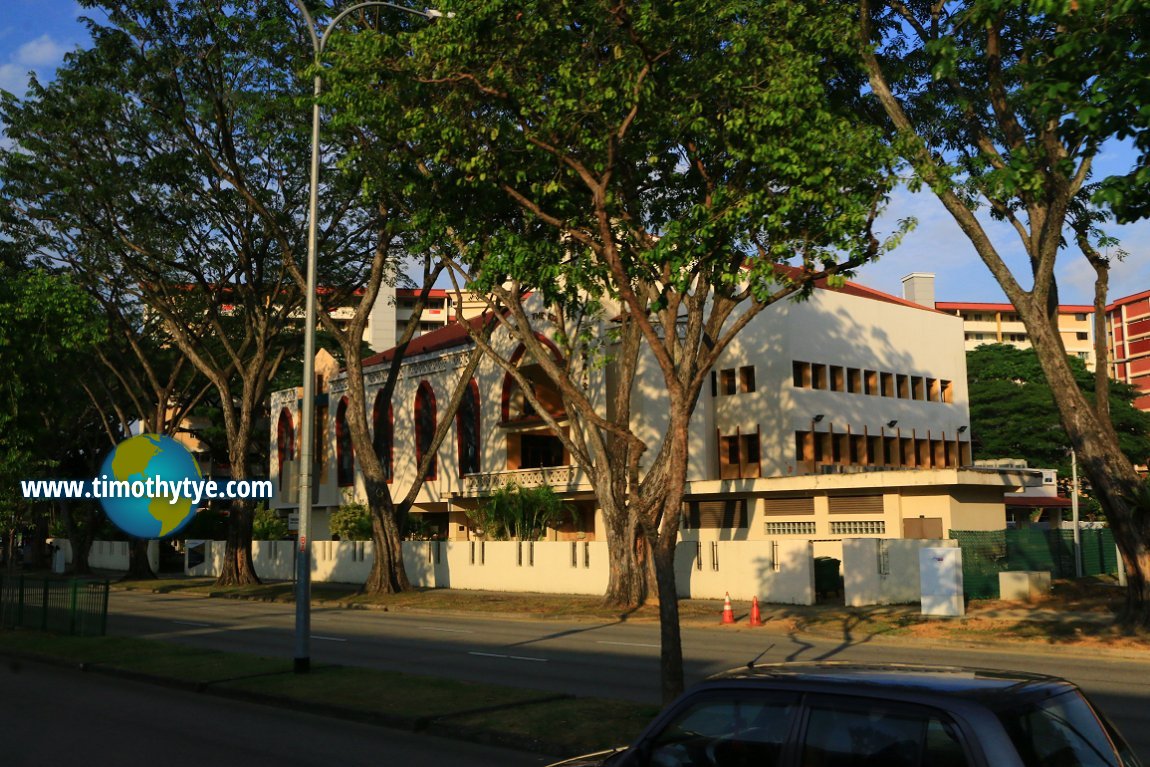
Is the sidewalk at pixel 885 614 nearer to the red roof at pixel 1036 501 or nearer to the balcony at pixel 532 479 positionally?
the balcony at pixel 532 479

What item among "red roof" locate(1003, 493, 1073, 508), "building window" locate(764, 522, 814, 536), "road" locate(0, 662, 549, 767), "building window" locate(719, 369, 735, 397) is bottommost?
"road" locate(0, 662, 549, 767)

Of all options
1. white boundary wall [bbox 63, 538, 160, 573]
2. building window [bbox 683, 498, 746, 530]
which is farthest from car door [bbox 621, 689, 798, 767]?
white boundary wall [bbox 63, 538, 160, 573]

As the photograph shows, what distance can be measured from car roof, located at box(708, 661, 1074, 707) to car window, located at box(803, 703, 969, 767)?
0.11m

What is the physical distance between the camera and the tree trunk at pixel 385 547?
35250 mm

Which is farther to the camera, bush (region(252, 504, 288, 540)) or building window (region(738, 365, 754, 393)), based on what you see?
bush (region(252, 504, 288, 540))

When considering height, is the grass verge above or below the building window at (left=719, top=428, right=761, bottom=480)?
below

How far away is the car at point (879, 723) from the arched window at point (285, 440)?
55.4 metres

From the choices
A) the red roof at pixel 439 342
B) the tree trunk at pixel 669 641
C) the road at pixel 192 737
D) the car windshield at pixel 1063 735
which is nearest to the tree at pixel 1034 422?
the red roof at pixel 439 342

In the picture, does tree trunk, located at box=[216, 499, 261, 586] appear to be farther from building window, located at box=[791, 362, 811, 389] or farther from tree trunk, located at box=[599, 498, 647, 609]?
building window, located at box=[791, 362, 811, 389]

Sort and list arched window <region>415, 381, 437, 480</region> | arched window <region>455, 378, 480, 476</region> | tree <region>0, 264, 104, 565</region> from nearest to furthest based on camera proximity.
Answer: tree <region>0, 264, 104, 565</region>, arched window <region>455, 378, 480, 476</region>, arched window <region>415, 381, 437, 480</region>

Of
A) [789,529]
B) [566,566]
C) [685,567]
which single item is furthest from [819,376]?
[566,566]

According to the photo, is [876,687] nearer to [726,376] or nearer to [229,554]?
[726,376]

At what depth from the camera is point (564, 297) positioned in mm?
15984

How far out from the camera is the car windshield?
4.19 meters
